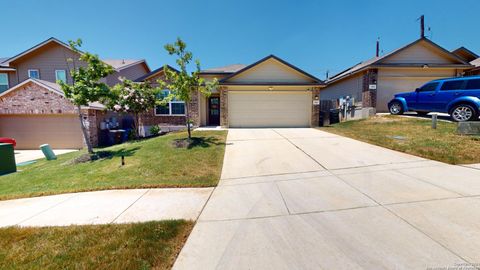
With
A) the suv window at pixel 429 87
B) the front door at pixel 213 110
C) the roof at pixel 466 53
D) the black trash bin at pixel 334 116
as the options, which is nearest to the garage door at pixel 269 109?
the front door at pixel 213 110

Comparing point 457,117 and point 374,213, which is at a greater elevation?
point 457,117

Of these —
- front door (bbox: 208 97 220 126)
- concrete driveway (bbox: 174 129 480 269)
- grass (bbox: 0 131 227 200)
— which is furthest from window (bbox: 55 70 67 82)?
concrete driveway (bbox: 174 129 480 269)

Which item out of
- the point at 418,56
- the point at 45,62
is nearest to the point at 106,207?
the point at 418,56

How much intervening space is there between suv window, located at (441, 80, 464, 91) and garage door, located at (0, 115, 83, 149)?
66.9 ft

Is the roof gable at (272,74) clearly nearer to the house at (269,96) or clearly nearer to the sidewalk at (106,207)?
the house at (269,96)

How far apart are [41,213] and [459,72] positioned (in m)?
22.9

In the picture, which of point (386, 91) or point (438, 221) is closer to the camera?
point (438, 221)

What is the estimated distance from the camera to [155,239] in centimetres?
288

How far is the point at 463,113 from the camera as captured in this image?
952 centimetres

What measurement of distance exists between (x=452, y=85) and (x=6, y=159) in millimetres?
19945

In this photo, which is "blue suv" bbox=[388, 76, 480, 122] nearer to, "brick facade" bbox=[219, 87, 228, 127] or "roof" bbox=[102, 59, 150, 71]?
"brick facade" bbox=[219, 87, 228, 127]

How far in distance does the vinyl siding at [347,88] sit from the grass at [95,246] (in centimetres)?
1668

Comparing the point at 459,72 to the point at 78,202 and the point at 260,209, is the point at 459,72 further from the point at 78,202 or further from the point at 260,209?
the point at 78,202

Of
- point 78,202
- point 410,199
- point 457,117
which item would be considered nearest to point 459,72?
point 457,117
